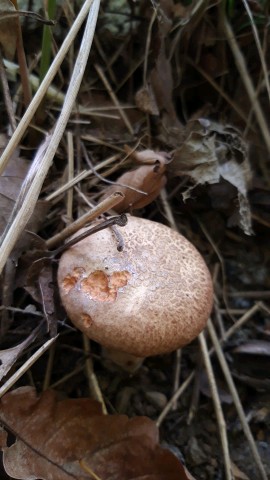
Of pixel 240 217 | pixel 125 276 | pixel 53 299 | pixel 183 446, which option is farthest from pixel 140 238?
pixel 183 446

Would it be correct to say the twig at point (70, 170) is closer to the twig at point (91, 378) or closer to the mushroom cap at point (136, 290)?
the mushroom cap at point (136, 290)

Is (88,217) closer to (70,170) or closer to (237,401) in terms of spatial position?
(70,170)

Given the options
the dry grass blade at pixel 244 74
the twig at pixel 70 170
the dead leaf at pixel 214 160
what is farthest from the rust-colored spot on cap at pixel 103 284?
the dry grass blade at pixel 244 74

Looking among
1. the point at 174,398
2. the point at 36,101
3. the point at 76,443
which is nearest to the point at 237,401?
the point at 174,398

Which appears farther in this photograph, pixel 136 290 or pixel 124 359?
pixel 124 359

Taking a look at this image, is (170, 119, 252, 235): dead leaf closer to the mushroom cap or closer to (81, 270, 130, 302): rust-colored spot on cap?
the mushroom cap

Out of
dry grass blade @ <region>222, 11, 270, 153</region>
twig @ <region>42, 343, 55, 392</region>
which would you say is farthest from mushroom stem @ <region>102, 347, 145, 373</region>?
dry grass blade @ <region>222, 11, 270, 153</region>
